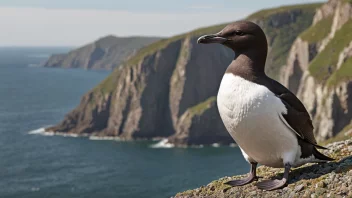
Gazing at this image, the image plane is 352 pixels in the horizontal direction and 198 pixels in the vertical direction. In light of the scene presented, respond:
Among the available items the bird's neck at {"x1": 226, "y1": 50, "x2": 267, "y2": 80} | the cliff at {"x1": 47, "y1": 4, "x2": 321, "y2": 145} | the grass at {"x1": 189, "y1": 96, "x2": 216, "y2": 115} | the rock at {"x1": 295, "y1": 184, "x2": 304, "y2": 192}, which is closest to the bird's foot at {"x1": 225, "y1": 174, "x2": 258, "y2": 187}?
the rock at {"x1": 295, "y1": 184, "x2": 304, "y2": 192}

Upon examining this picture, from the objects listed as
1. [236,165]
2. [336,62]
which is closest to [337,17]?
[336,62]

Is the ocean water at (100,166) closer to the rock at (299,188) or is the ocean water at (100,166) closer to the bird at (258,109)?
the bird at (258,109)

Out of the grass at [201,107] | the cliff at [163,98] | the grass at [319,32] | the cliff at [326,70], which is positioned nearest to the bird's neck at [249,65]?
the cliff at [326,70]

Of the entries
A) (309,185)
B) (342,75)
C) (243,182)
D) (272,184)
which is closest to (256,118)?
(272,184)

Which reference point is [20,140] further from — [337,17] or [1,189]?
[337,17]

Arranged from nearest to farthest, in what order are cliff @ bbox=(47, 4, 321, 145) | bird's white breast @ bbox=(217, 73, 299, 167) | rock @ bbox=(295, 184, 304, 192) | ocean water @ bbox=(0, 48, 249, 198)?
bird's white breast @ bbox=(217, 73, 299, 167) → rock @ bbox=(295, 184, 304, 192) → ocean water @ bbox=(0, 48, 249, 198) → cliff @ bbox=(47, 4, 321, 145)

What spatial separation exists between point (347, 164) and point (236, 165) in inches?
4083

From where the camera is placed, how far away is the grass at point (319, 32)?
5433 inches

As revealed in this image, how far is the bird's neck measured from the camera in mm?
12047

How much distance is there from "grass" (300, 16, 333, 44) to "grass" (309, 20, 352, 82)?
40.5 ft

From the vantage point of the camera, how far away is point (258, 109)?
1173 centimetres

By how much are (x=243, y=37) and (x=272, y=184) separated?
4077 millimetres

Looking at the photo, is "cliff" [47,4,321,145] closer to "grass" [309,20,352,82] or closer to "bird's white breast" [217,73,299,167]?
"grass" [309,20,352,82]

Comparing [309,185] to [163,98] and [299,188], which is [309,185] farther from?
[163,98]
